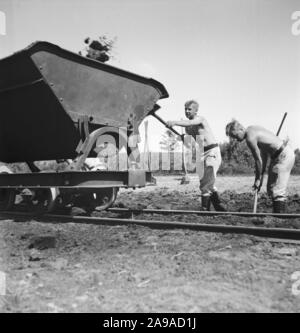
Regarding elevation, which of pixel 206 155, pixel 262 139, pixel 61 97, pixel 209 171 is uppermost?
pixel 61 97

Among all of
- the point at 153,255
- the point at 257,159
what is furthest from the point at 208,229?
the point at 257,159

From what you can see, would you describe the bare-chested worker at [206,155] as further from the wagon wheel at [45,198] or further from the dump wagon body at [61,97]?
the wagon wheel at [45,198]

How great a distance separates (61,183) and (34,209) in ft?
4.80

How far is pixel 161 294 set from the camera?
2363 millimetres

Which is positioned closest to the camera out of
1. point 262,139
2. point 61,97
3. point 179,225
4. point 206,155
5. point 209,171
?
point 179,225

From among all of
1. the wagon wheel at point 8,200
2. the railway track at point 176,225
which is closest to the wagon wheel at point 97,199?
the railway track at point 176,225

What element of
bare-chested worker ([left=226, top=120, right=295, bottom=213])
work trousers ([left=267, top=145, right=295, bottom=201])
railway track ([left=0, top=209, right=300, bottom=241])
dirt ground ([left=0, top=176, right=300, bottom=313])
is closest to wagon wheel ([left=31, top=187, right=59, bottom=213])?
railway track ([left=0, top=209, right=300, bottom=241])

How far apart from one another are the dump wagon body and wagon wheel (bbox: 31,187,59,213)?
2.59 ft

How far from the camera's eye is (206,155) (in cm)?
621

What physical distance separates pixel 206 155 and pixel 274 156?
121cm

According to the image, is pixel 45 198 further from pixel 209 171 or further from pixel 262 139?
pixel 262 139

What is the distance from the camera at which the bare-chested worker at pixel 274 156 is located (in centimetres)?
540

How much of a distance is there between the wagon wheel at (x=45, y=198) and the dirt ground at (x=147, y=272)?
1146 millimetres

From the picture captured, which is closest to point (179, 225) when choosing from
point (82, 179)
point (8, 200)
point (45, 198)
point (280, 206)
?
point (82, 179)
